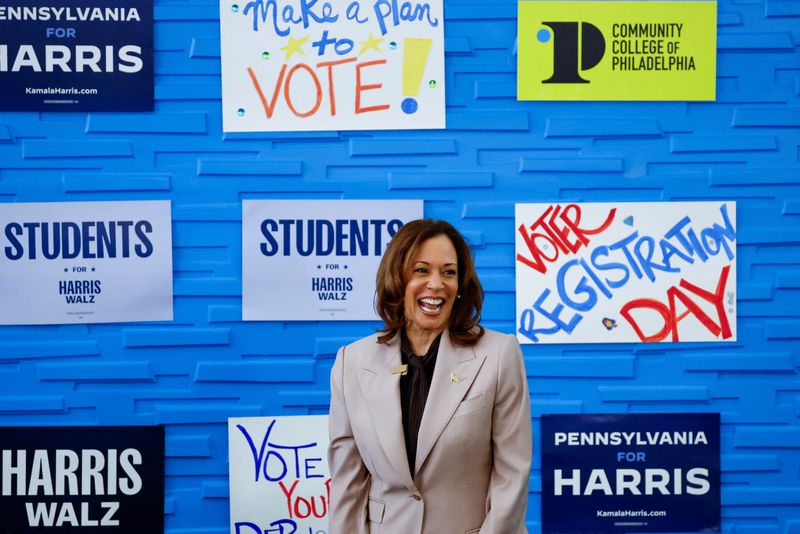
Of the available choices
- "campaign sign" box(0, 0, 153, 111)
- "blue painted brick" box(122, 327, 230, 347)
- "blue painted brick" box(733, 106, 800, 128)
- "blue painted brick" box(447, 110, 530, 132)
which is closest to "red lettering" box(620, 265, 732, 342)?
"blue painted brick" box(733, 106, 800, 128)

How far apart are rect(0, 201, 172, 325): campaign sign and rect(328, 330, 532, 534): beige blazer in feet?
3.60

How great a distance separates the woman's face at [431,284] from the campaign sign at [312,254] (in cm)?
84

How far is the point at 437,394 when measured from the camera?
176 centimetres

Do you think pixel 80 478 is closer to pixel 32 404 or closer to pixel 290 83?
→ pixel 32 404

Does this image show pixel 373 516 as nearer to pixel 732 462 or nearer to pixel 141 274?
pixel 141 274

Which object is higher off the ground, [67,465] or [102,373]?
[102,373]

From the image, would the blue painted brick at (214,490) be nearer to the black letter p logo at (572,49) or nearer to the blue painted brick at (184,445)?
the blue painted brick at (184,445)

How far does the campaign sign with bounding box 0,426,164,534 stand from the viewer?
2.69 m

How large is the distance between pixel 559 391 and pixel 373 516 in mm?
1077

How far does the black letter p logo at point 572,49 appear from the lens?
2.71 metres

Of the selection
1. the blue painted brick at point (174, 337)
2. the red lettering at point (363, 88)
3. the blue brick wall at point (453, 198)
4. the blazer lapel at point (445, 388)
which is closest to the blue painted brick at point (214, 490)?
the blue brick wall at point (453, 198)

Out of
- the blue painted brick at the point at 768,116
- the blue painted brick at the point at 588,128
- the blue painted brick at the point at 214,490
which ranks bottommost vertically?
the blue painted brick at the point at 214,490

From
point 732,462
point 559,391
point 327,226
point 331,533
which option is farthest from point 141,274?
point 732,462

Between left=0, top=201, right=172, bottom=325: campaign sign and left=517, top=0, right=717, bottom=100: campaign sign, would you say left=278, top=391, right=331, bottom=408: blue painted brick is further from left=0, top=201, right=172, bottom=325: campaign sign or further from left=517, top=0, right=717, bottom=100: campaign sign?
left=517, top=0, right=717, bottom=100: campaign sign
